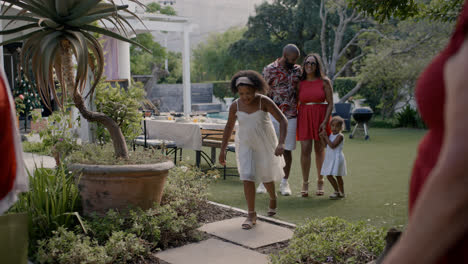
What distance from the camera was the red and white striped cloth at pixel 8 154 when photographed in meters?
1.49

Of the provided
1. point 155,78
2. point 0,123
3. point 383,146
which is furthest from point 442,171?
point 155,78

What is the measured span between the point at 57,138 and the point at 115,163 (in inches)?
116

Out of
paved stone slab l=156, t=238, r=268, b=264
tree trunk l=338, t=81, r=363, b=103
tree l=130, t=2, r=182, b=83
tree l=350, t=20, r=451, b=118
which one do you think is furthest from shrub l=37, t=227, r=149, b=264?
tree l=130, t=2, r=182, b=83

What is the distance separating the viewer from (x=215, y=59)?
57.3m

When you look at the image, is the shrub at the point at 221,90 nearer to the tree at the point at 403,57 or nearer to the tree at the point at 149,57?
the tree at the point at 149,57

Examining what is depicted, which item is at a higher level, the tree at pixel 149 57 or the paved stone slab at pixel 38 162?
the tree at pixel 149 57

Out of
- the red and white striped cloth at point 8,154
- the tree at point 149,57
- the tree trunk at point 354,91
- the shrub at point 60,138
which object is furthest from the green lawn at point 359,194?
the tree at point 149,57

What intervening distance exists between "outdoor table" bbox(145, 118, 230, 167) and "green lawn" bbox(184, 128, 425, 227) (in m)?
0.92

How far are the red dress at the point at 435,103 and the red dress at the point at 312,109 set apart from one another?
5.53 metres

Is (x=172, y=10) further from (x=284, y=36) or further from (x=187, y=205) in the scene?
(x=187, y=205)

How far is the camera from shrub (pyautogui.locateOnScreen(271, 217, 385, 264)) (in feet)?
12.0

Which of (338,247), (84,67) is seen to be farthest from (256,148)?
(84,67)

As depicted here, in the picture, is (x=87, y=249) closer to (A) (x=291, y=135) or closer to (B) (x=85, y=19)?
(B) (x=85, y=19)

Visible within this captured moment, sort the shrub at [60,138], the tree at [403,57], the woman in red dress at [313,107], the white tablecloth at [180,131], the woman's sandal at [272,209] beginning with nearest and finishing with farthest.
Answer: the woman's sandal at [272,209], the shrub at [60,138], the woman in red dress at [313,107], the white tablecloth at [180,131], the tree at [403,57]
